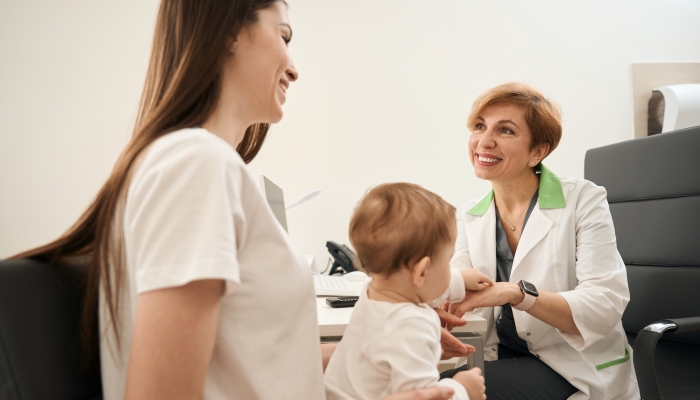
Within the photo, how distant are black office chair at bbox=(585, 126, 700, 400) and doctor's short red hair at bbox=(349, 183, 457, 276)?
91 cm

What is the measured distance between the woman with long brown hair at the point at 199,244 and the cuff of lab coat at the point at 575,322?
0.75 meters

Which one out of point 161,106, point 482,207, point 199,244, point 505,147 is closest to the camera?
point 199,244

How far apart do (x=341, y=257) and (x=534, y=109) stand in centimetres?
129

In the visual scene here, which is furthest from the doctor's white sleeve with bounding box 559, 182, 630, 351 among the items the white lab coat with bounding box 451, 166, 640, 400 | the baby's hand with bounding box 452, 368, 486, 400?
the baby's hand with bounding box 452, 368, 486, 400

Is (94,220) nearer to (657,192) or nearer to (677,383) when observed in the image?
(677,383)

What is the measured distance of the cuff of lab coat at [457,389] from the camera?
833 millimetres

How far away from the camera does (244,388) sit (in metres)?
0.68

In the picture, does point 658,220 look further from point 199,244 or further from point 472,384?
point 199,244

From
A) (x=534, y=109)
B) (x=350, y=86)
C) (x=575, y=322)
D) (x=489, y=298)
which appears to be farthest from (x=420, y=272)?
(x=350, y=86)

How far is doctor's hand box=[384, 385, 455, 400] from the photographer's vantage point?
760 mm

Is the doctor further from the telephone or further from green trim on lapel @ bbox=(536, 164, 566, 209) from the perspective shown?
the telephone

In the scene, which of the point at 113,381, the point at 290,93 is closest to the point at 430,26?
the point at 290,93

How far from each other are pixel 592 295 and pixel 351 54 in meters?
2.10

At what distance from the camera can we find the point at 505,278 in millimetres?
1676
